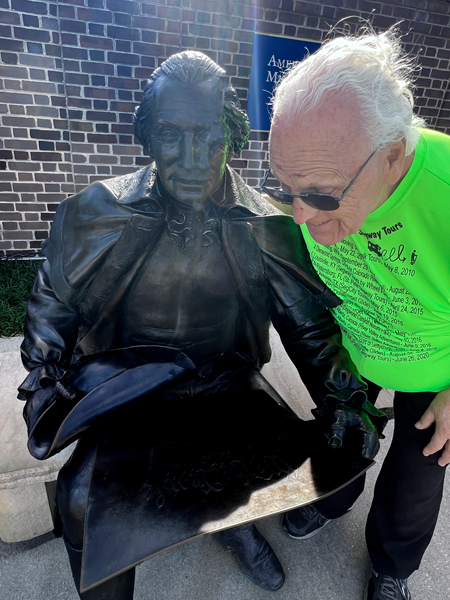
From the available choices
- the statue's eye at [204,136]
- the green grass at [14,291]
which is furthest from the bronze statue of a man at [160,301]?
the green grass at [14,291]

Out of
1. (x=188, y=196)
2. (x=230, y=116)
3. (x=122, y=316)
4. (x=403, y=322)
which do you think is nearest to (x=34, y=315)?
(x=122, y=316)

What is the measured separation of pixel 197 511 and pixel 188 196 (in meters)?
0.90

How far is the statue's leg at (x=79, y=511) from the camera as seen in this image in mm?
1394

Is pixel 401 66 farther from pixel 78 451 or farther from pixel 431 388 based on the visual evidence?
pixel 78 451

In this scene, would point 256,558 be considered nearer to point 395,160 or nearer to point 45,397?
point 45,397

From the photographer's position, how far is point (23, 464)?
1795 millimetres

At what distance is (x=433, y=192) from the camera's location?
1273 millimetres

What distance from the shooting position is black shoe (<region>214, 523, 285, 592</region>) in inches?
77.4

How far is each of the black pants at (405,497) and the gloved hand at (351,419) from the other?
26cm

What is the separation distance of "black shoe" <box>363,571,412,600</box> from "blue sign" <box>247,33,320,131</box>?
13.2ft

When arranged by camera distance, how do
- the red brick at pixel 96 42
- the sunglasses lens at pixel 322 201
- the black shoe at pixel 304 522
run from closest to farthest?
the sunglasses lens at pixel 322 201
the black shoe at pixel 304 522
the red brick at pixel 96 42

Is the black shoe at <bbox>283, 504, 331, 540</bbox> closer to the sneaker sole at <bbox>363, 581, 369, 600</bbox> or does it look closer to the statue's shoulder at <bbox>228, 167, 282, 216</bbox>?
the sneaker sole at <bbox>363, 581, 369, 600</bbox>

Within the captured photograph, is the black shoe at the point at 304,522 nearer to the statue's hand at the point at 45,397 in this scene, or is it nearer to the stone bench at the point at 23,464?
the stone bench at the point at 23,464

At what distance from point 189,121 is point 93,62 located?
3298 mm
